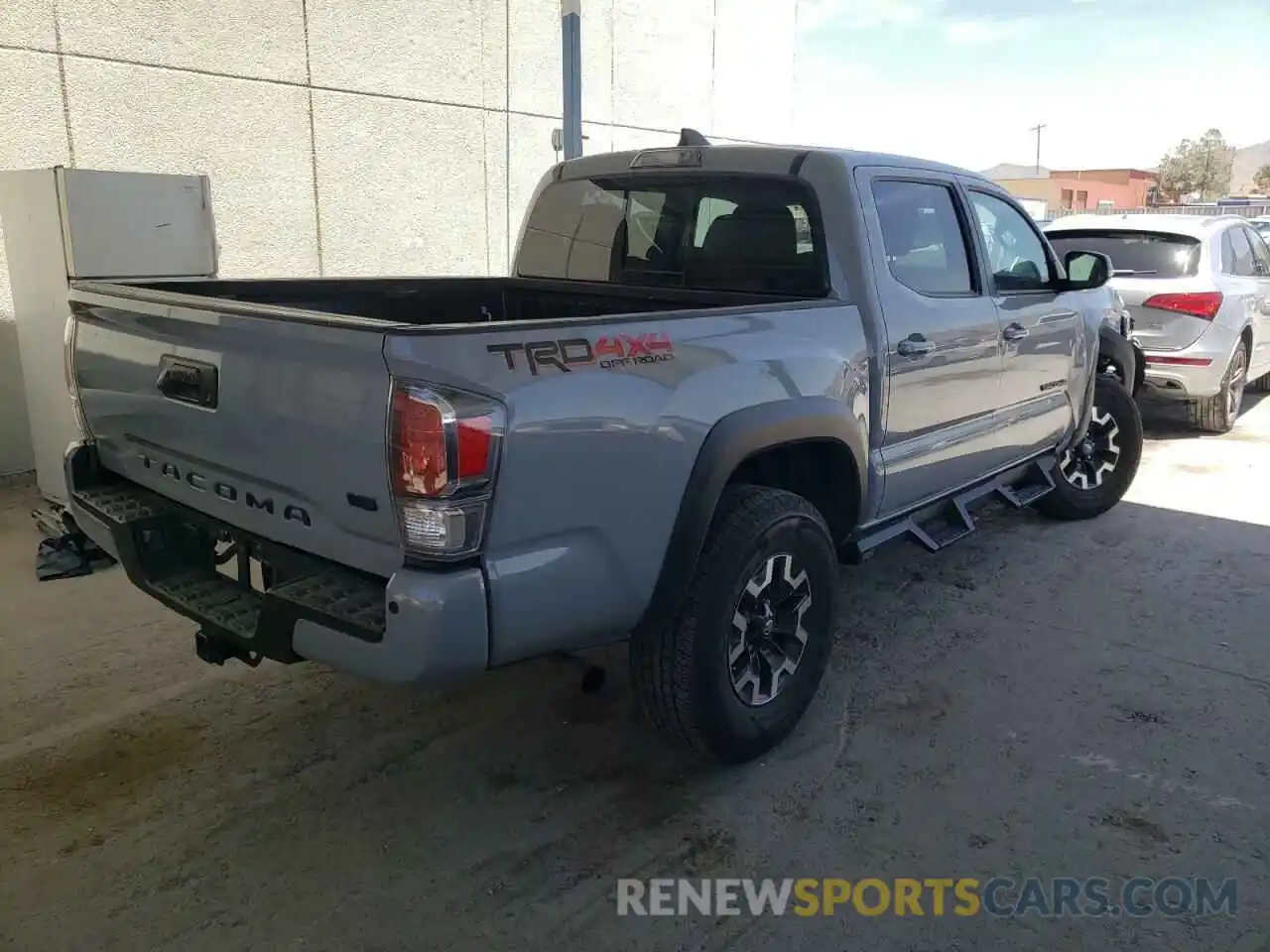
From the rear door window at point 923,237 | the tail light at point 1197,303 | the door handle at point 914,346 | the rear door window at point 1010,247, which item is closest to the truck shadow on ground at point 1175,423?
the tail light at point 1197,303

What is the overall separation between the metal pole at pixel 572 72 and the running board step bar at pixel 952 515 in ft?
13.1

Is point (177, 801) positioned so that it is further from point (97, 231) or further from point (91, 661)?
point (97, 231)

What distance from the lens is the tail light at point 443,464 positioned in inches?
88.4

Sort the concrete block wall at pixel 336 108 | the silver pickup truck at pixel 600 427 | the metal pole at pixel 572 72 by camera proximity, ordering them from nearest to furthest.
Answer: the silver pickup truck at pixel 600 427
the concrete block wall at pixel 336 108
the metal pole at pixel 572 72

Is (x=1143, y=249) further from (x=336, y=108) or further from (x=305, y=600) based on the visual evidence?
(x=305, y=600)

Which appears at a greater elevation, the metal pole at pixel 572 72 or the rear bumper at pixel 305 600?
the metal pole at pixel 572 72

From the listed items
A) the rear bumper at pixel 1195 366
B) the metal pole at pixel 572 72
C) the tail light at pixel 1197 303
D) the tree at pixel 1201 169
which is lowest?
the rear bumper at pixel 1195 366

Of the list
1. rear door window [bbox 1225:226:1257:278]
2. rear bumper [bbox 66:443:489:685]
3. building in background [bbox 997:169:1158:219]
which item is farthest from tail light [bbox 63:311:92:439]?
building in background [bbox 997:169:1158:219]

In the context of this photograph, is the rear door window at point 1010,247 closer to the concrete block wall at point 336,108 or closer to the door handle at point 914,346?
the door handle at point 914,346

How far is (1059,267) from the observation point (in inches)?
205

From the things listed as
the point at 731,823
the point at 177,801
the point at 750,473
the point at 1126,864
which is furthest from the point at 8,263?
the point at 1126,864

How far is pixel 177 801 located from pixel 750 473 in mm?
2112

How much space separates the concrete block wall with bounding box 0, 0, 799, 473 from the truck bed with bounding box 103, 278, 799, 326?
3.55 meters

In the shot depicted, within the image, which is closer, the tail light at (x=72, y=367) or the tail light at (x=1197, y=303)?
the tail light at (x=72, y=367)
